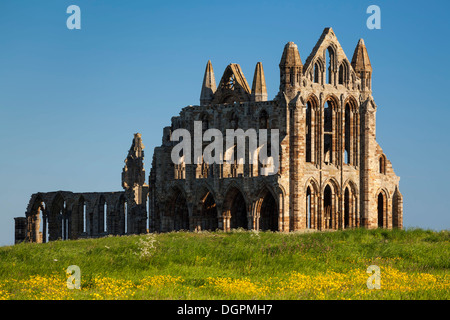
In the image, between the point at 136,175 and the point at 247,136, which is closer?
the point at 247,136

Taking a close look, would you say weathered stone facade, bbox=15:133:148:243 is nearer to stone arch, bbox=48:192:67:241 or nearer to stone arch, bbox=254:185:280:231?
stone arch, bbox=48:192:67:241

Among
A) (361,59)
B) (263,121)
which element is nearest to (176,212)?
(263,121)

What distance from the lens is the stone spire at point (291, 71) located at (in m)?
59.9

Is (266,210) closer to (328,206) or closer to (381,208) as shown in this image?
(328,206)

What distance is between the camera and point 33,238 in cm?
8381

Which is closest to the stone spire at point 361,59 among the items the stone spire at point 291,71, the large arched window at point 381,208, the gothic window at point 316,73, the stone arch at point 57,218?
the gothic window at point 316,73

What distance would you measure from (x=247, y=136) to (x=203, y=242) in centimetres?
1947

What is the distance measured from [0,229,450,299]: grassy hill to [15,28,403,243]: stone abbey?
476 inches

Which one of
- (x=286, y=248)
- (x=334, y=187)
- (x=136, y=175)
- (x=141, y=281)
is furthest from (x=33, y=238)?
(x=141, y=281)

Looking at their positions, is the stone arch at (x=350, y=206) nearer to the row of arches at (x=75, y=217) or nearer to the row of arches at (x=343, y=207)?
the row of arches at (x=343, y=207)

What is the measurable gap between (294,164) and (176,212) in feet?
39.8

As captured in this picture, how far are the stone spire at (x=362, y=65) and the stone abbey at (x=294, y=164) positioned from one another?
0.25 feet

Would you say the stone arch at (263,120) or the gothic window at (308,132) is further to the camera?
the stone arch at (263,120)
